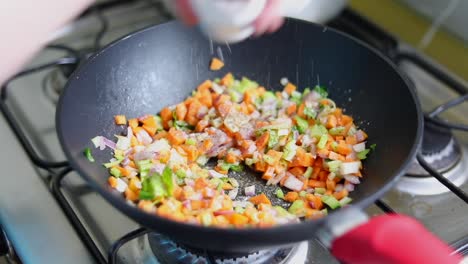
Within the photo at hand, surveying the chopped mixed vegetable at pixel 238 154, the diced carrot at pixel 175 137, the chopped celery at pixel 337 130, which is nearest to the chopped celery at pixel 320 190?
the chopped mixed vegetable at pixel 238 154

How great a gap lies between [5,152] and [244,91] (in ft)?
1.24

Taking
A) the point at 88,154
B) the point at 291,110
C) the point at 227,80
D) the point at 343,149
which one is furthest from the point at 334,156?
the point at 88,154

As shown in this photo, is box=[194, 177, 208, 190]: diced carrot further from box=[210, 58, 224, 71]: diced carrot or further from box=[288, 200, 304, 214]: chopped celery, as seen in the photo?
box=[210, 58, 224, 71]: diced carrot

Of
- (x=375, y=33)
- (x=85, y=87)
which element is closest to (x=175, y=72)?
(x=85, y=87)

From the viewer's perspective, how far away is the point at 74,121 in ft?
2.43

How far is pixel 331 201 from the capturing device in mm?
741

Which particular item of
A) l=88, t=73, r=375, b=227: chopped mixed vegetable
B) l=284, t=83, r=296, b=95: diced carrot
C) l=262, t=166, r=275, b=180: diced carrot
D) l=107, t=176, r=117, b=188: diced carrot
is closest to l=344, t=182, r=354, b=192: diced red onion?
l=88, t=73, r=375, b=227: chopped mixed vegetable

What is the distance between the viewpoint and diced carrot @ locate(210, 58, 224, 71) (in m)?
0.92

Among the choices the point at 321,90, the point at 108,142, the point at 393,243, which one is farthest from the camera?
the point at 321,90

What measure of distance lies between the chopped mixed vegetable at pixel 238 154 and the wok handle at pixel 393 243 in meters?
0.16

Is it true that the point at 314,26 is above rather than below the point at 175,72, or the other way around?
above

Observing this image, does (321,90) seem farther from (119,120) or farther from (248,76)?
(119,120)

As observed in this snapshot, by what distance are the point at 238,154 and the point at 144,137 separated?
0.14 m

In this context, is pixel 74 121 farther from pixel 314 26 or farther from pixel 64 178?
pixel 314 26
